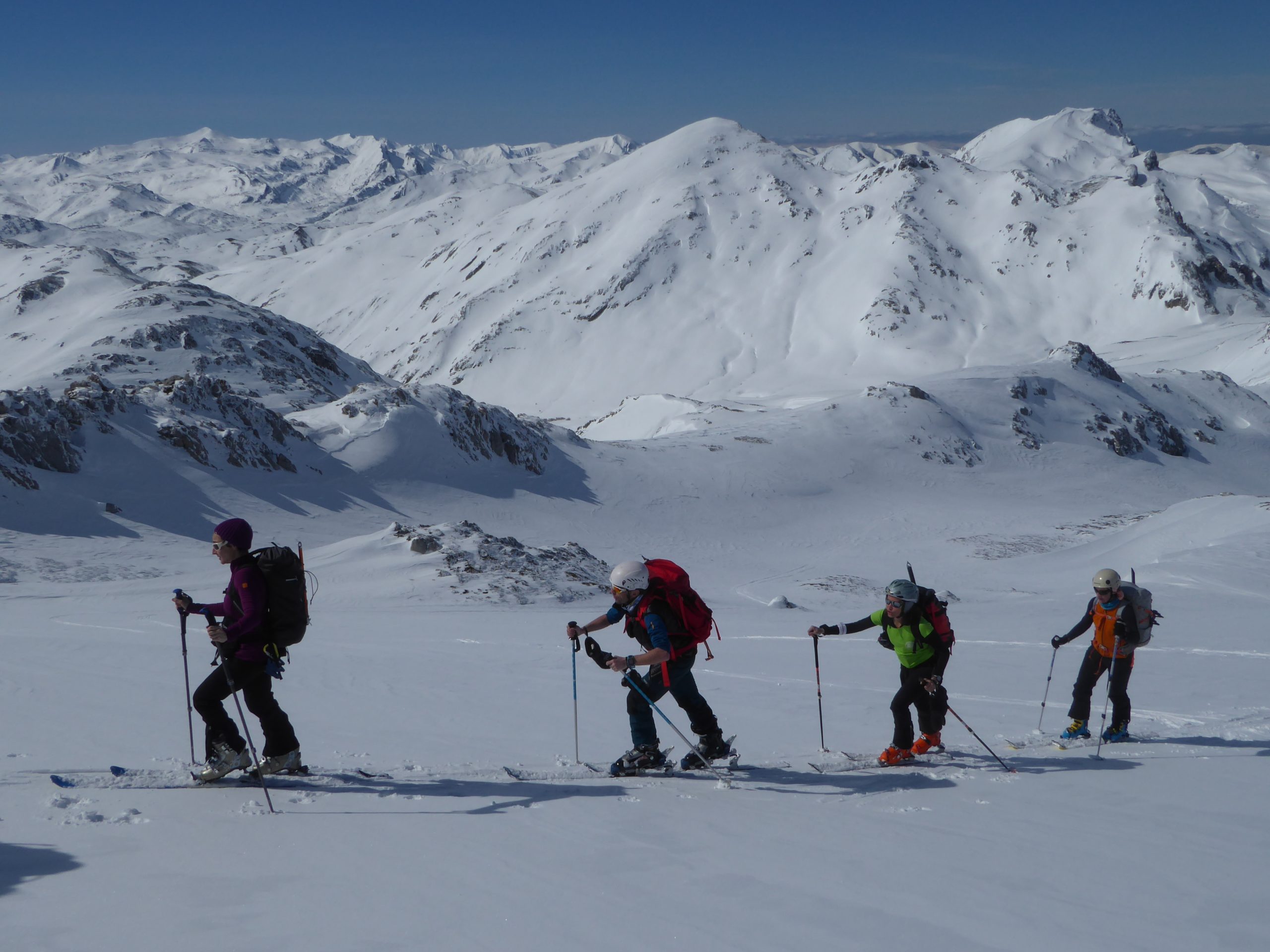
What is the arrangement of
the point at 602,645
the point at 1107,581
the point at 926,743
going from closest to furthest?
the point at 926,743 → the point at 1107,581 → the point at 602,645

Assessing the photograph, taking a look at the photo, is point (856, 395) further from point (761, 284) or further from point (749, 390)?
point (761, 284)

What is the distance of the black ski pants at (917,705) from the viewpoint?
29.0 ft

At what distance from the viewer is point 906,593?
8.63 m

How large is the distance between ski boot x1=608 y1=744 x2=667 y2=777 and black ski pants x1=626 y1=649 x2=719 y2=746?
6 centimetres

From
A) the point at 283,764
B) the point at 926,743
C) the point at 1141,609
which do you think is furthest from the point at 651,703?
the point at 1141,609

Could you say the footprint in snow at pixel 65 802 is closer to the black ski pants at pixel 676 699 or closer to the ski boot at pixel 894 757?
the black ski pants at pixel 676 699

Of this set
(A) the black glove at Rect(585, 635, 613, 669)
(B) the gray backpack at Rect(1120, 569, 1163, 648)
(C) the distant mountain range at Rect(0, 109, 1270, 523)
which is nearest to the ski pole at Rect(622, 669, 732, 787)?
(A) the black glove at Rect(585, 635, 613, 669)

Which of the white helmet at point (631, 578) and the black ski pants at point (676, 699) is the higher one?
the white helmet at point (631, 578)

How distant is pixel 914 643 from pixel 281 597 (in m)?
5.41

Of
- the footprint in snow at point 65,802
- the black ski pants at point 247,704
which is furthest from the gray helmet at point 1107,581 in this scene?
the footprint in snow at point 65,802

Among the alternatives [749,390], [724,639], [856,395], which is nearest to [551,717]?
[724,639]

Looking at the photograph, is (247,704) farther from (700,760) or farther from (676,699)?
(700,760)

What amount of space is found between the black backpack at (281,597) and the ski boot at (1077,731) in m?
7.81

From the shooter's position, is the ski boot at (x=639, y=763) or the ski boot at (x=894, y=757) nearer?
the ski boot at (x=639, y=763)
